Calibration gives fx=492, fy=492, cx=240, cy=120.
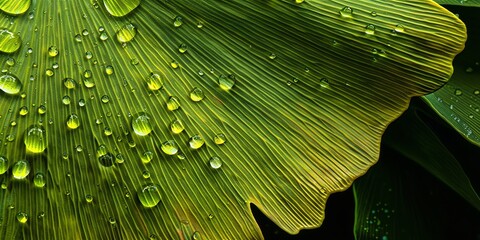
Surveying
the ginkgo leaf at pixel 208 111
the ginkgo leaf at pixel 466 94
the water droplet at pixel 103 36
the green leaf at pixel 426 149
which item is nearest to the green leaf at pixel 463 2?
the ginkgo leaf at pixel 466 94

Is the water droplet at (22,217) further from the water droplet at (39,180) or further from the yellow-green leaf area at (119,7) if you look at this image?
the yellow-green leaf area at (119,7)

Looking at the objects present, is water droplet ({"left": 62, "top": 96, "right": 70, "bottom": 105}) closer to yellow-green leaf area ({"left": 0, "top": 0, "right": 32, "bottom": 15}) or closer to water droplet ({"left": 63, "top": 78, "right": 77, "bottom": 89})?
water droplet ({"left": 63, "top": 78, "right": 77, "bottom": 89})

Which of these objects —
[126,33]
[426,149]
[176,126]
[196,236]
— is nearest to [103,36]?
[126,33]

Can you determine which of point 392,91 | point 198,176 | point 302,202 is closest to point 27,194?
point 198,176

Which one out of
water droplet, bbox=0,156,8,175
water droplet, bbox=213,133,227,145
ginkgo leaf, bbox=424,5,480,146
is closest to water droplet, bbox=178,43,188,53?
water droplet, bbox=213,133,227,145

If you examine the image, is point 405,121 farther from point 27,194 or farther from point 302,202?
point 27,194
